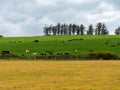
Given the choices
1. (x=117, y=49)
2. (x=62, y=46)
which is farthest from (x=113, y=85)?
(x=62, y=46)

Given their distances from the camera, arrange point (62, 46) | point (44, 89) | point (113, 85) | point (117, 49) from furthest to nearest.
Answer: point (62, 46) → point (117, 49) → point (113, 85) → point (44, 89)

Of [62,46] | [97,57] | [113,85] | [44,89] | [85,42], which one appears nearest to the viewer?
[44,89]

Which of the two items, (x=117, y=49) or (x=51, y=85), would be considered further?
(x=117, y=49)

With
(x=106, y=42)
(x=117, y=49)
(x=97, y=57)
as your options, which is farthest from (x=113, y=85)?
(x=106, y=42)

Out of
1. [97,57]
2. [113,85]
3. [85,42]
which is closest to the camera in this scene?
[113,85]

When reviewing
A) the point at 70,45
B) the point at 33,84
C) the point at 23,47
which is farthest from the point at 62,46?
the point at 33,84

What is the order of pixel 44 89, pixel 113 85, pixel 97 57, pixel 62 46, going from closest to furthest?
1. pixel 44 89
2. pixel 113 85
3. pixel 97 57
4. pixel 62 46

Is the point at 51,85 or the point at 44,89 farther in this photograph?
the point at 51,85

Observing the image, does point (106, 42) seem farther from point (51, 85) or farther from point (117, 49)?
point (51, 85)

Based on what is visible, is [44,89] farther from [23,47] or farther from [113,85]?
[23,47]

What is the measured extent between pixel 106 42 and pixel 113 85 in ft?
294

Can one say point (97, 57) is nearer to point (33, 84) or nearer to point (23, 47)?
point (23, 47)

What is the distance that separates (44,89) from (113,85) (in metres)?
6.60

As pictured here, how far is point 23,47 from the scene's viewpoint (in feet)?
389
